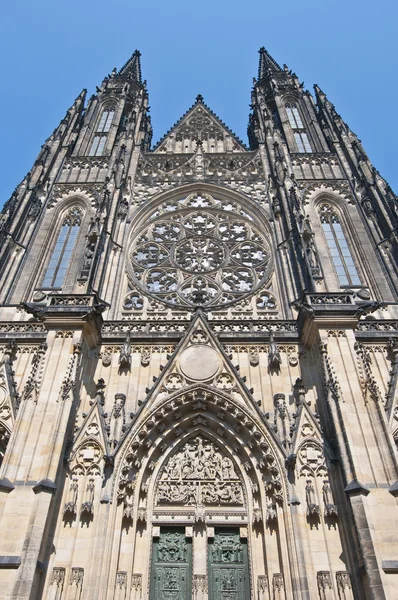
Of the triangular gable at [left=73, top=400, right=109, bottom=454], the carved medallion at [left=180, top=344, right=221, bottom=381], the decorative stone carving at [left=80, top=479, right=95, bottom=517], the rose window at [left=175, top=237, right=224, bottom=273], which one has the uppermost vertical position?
the rose window at [left=175, top=237, right=224, bottom=273]

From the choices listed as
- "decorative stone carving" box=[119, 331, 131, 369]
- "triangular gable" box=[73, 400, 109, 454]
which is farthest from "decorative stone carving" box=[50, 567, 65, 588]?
"decorative stone carving" box=[119, 331, 131, 369]

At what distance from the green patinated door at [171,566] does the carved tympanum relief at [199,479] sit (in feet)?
2.14

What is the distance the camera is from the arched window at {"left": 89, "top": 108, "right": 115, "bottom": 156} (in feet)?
66.3

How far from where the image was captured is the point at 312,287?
39.9 feet

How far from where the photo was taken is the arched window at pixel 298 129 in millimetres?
20234

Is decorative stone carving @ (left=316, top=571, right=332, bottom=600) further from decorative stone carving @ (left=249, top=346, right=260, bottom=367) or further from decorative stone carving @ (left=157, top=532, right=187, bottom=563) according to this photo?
decorative stone carving @ (left=249, top=346, right=260, bottom=367)

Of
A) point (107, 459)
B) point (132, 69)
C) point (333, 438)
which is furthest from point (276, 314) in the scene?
point (132, 69)

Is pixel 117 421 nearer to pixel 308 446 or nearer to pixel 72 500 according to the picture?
pixel 72 500

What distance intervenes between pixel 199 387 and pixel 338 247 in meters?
7.50

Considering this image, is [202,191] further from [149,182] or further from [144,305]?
[144,305]

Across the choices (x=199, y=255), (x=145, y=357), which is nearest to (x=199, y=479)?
(x=145, y=357)

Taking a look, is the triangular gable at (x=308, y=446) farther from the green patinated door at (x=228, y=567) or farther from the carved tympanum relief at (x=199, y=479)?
the green patinated door at (x=228, y=567)

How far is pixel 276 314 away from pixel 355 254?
12.5 ft

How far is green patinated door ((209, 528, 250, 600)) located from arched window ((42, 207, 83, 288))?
851 cm
